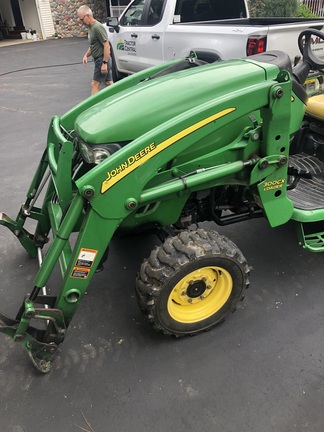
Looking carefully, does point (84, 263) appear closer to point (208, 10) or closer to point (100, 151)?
point (100, 151)

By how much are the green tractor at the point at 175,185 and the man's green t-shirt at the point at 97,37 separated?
4952mm

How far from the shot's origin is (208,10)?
700cm

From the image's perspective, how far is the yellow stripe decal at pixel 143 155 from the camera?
1.98 metres

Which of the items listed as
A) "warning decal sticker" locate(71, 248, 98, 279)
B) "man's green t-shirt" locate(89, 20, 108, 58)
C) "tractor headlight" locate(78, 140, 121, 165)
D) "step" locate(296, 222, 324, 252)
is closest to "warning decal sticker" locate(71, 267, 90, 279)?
"warning decal sticker" locate(71, 248, 98, 279)

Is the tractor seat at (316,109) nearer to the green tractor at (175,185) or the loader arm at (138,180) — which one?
the green tractor at (175,185)

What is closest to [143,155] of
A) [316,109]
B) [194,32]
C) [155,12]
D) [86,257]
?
[86,257]

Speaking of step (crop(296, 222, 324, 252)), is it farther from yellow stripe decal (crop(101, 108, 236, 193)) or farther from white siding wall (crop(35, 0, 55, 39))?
white siding wall (crop(35, 0, 55, 39))

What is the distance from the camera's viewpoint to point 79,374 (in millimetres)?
2336

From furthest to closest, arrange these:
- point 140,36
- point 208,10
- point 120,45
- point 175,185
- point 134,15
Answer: point 120,45 → point 134,15 → point 140,36 → point 208,10 → point 175,185

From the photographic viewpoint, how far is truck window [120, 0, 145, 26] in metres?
7.25

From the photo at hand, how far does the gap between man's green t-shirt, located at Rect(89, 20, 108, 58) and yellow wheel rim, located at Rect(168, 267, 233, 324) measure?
5942 mm

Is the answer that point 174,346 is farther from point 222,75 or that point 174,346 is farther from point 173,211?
point 222,75

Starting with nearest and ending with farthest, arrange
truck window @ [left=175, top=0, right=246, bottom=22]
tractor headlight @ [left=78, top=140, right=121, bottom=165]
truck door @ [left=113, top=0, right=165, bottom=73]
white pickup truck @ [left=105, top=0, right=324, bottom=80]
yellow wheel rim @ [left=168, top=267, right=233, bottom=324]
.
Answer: tractor headlight @ [left=78, top=140, right=121, bottom=165] → yellow wheel rim @ [left=168, top=267, right=233, bottom=324] → white pickup truck @ [left=105, top=0, right=324, bottom=80] → truck window @ [left=175, top=0, right=246, bottom=22] → truck door @ [left=113, top=0, right=165, bottom=73]

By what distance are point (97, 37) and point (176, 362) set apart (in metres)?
6.33
